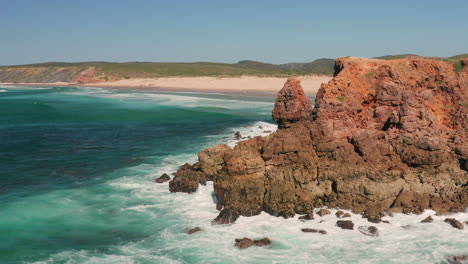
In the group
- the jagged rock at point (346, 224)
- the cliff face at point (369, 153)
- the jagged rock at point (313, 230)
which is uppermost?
the cliff face at point (369, 153)

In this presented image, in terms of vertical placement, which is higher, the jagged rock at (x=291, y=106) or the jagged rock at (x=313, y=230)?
the jagged rock at (x=291, y=106)

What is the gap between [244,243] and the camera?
18.3 metres

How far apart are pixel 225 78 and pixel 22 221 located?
413ft

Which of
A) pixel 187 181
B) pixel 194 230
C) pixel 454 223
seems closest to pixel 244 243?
pixel 194 230

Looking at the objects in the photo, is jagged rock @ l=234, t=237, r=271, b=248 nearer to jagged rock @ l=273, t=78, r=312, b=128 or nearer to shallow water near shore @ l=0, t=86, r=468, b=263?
shallow water near shore @ l=0, t=86, r=468, b=263

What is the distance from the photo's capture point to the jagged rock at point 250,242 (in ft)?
59.9

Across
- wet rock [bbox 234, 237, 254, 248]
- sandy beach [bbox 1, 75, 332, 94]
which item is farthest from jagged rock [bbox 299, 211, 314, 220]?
sandy beach [bbox 1, 75, 332, 94]

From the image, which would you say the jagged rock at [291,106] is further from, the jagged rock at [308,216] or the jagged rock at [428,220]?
the jagged rock at [428,220]

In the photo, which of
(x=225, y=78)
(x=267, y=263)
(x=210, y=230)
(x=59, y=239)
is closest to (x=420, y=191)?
(x=267, y=263)

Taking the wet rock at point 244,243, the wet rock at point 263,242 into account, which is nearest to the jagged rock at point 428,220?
the wet rock at point 263,242

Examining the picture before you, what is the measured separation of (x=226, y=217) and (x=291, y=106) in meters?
10.7

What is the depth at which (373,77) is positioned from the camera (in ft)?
83.1

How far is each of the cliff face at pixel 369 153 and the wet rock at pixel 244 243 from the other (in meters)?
2.58

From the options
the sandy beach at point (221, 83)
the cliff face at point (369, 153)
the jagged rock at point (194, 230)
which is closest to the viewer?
the jagged rock at point (194, 230)
